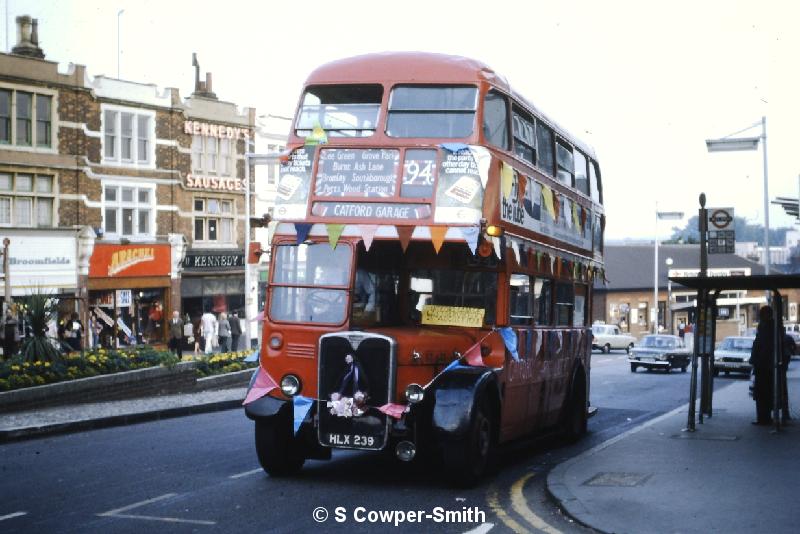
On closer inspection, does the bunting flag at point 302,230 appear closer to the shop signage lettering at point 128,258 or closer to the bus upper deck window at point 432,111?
the bus upper deck window at point 432,111

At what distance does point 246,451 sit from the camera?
1432cm

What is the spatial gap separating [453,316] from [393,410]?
5.85 feet

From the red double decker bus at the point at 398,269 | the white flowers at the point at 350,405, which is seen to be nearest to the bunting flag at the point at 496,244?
the red double decker bus at the point at 398,269

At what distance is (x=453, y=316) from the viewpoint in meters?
12.4

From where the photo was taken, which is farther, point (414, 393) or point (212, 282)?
point (212, 282)

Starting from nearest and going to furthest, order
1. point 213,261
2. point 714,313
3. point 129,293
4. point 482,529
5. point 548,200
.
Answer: point 482,529 → point 548,200 → point 714,313 → point 129,293 → point 213,261

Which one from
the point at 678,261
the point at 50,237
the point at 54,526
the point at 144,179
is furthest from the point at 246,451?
the point at 678,261

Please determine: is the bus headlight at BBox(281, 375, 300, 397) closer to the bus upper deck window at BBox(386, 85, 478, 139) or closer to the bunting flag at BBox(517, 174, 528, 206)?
the bus upper deck window at BBox(386, 85, 478, 139)

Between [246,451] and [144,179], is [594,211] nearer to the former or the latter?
[246,451]

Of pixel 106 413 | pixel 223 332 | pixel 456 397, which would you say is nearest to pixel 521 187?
pixel 456 397

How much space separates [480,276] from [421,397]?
205cm

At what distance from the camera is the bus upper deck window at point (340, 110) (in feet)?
40.2

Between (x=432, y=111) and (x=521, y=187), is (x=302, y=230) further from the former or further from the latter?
(x=521, y=187)

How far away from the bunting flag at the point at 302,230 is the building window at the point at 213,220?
3648 cm
